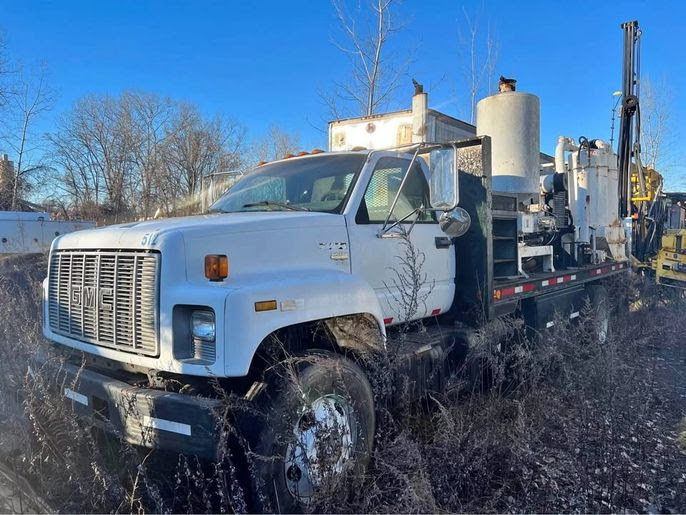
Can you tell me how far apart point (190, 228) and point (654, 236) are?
11490 millimetres

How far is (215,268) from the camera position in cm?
283

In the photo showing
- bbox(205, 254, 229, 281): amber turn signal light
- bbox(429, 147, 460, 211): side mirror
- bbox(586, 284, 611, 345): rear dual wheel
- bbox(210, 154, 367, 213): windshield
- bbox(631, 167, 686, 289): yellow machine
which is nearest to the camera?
bbox(205, 254, 229, 281): amber turn signal light

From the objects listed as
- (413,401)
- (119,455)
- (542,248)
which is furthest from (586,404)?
(119,455)

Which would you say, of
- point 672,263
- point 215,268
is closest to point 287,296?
point 215,268

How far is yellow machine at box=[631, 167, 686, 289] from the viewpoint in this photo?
10094mm

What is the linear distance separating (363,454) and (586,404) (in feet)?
7.21

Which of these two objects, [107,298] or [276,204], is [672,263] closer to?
[276,204]

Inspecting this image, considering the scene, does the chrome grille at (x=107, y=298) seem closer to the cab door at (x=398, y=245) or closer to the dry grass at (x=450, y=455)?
the dry grass at (x=450, y=455)

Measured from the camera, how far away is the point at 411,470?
122 inches

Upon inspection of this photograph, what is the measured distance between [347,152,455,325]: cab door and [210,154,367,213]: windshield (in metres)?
0.15

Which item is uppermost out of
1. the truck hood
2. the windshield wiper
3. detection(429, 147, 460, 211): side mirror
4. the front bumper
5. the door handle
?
detection(429, 147, 460, 211): side mirror

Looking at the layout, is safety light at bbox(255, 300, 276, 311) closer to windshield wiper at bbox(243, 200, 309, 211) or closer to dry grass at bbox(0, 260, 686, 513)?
dry grass at bbox(0, 260, 686, 513)

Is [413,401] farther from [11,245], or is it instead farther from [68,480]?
[11,245]

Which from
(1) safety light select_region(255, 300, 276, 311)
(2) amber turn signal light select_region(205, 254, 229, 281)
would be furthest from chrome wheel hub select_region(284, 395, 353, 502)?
(2) amber turn signal light select_region(205, 254, 229, 281)
